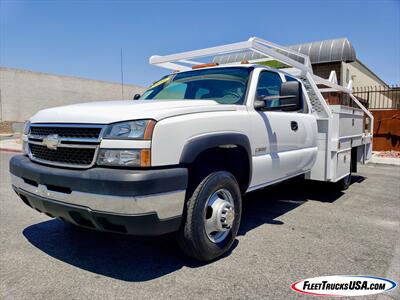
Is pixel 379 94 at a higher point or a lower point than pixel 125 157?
higher

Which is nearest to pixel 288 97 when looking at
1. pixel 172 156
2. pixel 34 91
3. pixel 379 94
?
pixel 172 156

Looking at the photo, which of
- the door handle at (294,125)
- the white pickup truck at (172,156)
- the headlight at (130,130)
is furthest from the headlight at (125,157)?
the door handle at (294,125)

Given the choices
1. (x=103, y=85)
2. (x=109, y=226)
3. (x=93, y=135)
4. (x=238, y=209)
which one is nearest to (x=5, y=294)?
(x=109, y=226)

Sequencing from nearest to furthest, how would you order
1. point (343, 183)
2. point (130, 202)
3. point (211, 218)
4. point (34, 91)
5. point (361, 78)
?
point (130, 202) < point (211, 218) < point (343, 183) < point (361, 78) < point (34, 91)

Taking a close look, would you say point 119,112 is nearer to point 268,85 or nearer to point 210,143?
point 210,143

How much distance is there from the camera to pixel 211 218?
3178mm

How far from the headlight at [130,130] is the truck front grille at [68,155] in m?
0.21

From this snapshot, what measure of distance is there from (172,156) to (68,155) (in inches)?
35.0

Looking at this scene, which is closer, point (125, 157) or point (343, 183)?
point (125, 157)

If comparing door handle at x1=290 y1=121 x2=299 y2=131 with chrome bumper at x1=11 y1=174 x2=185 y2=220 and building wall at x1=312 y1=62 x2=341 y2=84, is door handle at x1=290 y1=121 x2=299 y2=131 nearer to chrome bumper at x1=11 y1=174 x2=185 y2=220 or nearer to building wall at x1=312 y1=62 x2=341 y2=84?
chrome bumper at x1=11 y1=174 x2=185 y2=220

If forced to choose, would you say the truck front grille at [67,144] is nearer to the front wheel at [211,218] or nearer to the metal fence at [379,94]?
the front wheel at [211,218]

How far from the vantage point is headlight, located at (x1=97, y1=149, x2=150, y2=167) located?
256 centimetres

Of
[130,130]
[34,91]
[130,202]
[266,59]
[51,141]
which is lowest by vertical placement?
[130,202]

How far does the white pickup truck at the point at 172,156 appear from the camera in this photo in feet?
8.46
